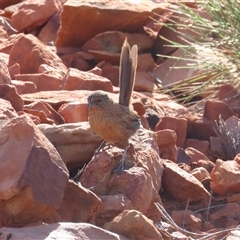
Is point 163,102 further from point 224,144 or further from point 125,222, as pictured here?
point 125,222

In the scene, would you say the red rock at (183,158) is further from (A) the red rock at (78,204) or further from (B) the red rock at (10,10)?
(B) the red rock at (10,10)

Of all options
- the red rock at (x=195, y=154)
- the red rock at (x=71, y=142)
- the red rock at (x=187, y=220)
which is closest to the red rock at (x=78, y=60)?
the red rock at (x=195, y=154)

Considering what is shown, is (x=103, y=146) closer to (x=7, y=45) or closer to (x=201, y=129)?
(x=201, y=129)

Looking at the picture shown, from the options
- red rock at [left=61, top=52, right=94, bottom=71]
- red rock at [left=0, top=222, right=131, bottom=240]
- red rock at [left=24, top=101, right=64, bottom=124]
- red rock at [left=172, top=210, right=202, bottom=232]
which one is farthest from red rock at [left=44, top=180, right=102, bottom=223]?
red rock at [left=61, top=52, right=94, bottom=71]

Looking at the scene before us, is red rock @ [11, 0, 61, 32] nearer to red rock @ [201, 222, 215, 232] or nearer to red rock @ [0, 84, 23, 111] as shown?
red rock @ [0, 84, 23, 111]

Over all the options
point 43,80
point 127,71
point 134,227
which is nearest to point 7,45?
point 43,80

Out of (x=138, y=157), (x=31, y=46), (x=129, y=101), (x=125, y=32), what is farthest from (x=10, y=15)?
(x=138, y=157)
